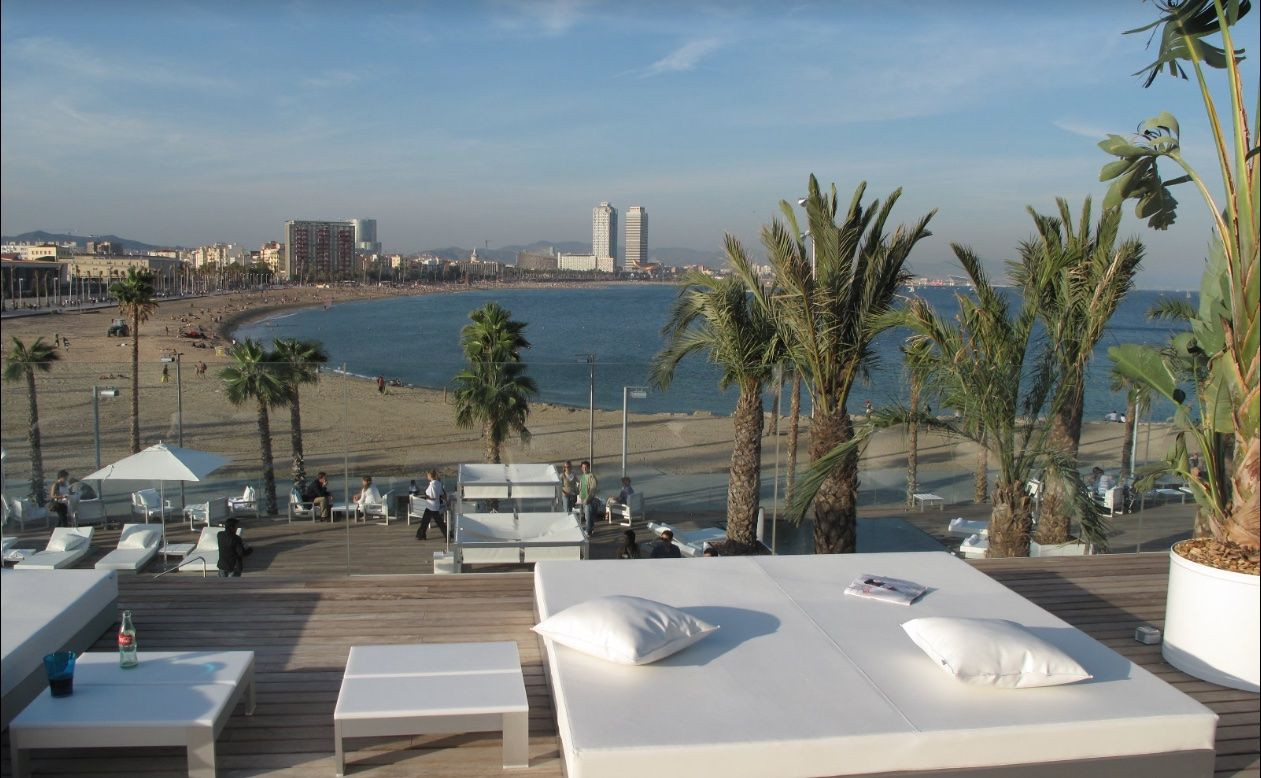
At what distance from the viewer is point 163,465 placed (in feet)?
26.5

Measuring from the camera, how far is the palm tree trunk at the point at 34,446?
318 inches

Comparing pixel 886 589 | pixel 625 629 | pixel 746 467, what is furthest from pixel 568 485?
pixel 625 629

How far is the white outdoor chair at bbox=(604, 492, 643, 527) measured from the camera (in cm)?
1064

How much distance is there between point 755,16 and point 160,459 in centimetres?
627

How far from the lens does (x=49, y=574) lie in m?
4.75

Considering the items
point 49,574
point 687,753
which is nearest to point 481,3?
point 687,753

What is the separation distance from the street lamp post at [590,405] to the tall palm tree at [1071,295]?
14.2ft

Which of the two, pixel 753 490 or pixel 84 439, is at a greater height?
pixel 84 439

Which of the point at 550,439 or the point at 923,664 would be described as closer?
the point at 923,664

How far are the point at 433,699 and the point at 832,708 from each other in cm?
150

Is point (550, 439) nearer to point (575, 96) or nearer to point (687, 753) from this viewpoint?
point (575, 96)

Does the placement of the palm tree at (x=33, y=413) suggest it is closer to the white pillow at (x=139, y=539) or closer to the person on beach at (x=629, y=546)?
the white pillow at (x=139, y=539)

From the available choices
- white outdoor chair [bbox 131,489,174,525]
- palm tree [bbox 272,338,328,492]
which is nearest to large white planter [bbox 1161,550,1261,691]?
palm tree [bbox 272,338,328,492]

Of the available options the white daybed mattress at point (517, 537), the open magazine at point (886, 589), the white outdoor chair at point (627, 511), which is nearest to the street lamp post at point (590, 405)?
the white outdoor chair at point (627, 511)
